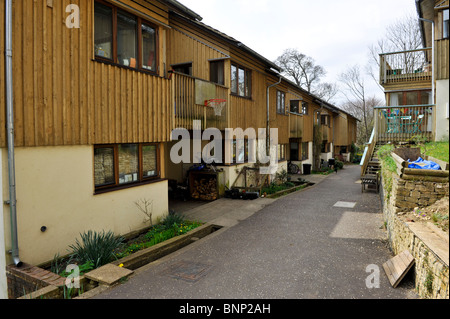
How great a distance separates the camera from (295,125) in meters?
19.5

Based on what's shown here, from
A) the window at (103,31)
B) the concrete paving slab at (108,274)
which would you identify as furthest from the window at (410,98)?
the concrete paving slab at (108,274)

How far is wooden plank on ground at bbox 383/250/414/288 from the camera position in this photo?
4.59m

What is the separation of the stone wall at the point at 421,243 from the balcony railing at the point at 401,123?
313 inches

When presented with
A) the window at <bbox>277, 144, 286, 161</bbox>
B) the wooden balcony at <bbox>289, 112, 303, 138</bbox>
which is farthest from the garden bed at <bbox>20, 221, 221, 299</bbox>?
the wooden balcony at <bbox>289, 112, 303, 138</bbox>

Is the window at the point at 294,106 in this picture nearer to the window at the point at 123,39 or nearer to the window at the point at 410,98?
the window at the point at 410,98

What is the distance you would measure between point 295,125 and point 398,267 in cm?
1532

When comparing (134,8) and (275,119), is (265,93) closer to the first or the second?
(275,119)

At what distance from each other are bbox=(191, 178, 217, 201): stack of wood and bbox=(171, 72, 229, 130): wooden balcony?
2288mm

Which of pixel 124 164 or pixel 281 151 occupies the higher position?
pixel 281 151

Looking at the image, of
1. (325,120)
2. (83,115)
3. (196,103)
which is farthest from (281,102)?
(83,115)

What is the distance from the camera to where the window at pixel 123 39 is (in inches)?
260

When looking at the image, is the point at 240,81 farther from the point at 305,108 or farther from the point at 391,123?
the point at 305,108

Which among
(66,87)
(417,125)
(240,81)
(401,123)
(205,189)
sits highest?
(240,81)

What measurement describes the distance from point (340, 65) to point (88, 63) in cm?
4321
